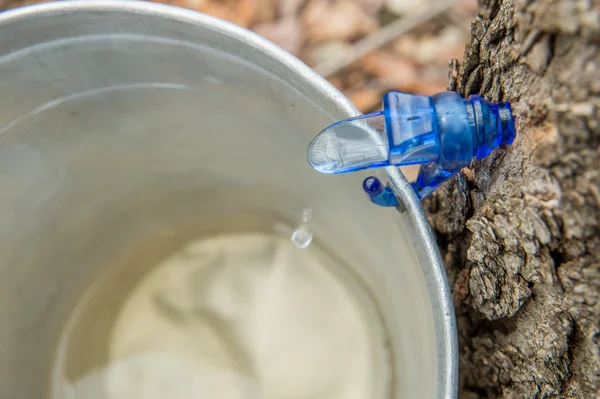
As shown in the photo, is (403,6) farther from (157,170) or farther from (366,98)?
(157,170)

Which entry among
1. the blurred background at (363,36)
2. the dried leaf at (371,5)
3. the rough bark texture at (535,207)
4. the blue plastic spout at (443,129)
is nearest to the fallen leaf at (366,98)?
the blurred background at (363,36)

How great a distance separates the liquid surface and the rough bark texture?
30 centimetres

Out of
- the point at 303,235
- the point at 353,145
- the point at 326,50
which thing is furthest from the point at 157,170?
the point at 326,50

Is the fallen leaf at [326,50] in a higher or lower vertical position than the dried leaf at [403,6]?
lower

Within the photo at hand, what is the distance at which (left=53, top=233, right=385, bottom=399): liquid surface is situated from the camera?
0.85 meters

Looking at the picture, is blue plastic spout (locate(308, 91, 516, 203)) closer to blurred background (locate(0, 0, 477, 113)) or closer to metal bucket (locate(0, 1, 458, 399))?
metal bucket (locate(0, 1, 458, 399))

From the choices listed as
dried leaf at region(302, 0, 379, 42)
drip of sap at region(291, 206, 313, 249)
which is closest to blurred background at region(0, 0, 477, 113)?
dried leaf at region(302, 0, 379, 42)

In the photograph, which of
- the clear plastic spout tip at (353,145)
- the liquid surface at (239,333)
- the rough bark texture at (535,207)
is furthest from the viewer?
the liquid surface at (239,333)

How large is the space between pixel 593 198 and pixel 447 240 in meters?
0.28

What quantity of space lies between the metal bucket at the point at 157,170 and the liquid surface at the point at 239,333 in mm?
56

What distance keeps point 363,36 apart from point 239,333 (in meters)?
0.72

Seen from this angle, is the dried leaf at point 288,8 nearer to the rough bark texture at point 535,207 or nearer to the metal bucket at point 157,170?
the metal bucket at point 157,170

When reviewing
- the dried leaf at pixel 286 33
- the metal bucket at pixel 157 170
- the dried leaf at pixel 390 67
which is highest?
the dried leaf at pixel 286 33

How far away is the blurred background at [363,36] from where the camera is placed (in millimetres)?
1142
